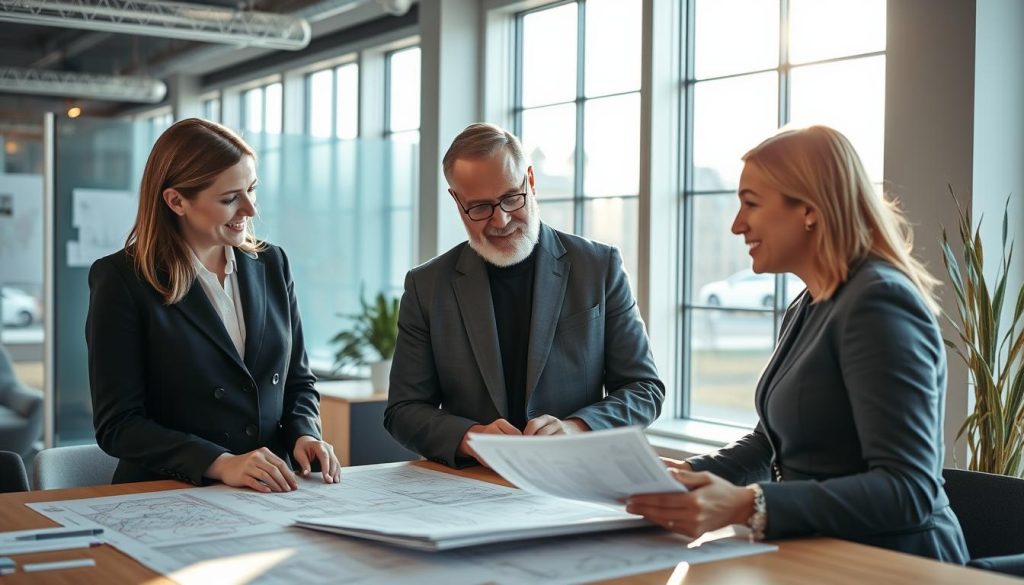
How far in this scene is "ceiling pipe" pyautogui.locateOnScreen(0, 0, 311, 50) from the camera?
300 inches

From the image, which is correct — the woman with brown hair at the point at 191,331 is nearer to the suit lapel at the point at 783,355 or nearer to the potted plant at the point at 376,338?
the suit lapel at the point at 783,355

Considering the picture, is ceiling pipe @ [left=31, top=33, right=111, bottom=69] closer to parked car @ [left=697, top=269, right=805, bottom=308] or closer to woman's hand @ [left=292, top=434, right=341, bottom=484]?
parked car @ [left=697, top=269, right=805, bottom=308]

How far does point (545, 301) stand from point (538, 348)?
133mm

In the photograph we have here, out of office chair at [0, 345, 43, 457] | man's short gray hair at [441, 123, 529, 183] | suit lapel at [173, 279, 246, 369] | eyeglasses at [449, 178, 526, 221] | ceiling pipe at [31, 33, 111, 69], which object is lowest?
office chair at [0, 345, 43, 457]

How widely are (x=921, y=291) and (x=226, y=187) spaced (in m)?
1.56

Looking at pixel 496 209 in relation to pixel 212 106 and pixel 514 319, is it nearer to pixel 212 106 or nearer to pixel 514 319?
pixel 514 319

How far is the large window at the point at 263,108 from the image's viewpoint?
10.4 m

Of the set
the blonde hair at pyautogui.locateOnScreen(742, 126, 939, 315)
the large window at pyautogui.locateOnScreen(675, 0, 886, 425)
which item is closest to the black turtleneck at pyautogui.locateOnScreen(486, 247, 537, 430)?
the blonde hair at pyautogui.locateOnScreen(742, 126, 939, 315)

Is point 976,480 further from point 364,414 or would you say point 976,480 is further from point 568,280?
point 364,414

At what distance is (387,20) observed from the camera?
27.9 ft

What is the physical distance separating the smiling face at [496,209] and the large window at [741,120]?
286 cm

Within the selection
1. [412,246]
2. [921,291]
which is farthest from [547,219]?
[921,291]

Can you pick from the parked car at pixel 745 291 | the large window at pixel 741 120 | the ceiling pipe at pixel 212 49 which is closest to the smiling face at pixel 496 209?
the large window at pixel 741 120

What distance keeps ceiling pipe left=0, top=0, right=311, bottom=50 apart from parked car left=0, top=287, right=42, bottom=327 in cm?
197
